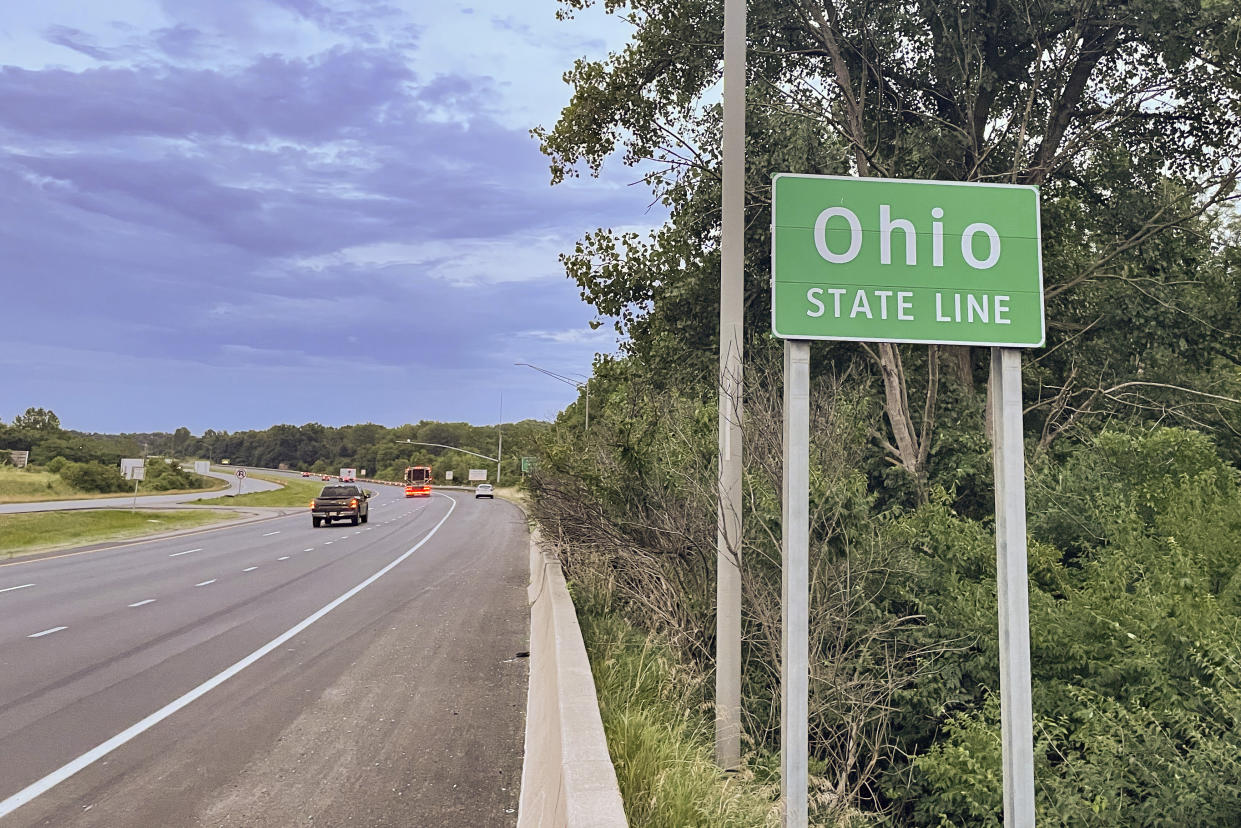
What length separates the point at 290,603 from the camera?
13.0 meters

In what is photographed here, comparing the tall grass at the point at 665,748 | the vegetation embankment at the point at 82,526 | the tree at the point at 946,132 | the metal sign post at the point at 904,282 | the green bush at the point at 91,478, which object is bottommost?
the vegetation embankment at the point at 82,526

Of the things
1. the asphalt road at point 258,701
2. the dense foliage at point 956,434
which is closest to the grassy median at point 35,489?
the asphalt road at point 258,701

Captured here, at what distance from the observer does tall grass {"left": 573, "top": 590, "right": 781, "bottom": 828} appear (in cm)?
396

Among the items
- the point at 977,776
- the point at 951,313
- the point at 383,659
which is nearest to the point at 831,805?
the point at 977,776

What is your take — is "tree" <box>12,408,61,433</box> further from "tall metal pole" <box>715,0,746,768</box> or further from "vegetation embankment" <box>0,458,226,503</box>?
"tall metal pole" <box>715,0,746,768</box>

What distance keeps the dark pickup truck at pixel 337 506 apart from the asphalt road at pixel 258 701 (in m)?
19.5

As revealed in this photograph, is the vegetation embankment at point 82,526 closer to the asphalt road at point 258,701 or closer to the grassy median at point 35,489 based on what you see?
the asphalt road at point 258,701

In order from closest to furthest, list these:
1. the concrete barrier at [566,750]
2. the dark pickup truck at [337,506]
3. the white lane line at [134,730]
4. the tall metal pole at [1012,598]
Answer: the concrete barrier at [566,750] < the tall metal pole at [1012,598] < the white lane line at [134,730] < the dark pickup truck at [337,506]

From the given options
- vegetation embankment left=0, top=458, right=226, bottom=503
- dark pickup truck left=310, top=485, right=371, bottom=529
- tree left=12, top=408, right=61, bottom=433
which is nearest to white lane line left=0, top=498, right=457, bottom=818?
dark pickup truck left=310, top=485, right=371, bottom=529

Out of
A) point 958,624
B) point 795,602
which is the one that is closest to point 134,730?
point 795,602

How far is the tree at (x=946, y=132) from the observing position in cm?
1205

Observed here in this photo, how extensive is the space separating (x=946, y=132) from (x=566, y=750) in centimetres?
1245

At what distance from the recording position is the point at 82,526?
31.4 meters

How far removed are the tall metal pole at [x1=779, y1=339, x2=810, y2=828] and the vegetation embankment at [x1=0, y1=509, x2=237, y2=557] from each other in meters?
24.1
